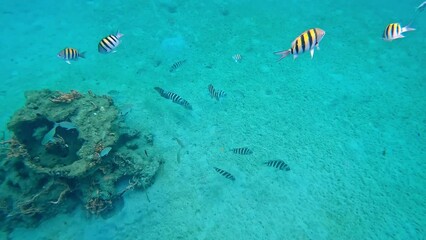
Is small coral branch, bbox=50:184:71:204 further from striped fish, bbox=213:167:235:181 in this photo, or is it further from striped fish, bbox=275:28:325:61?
striped fish, bbox=275:28:325:61

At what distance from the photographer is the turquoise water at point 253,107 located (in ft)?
16.8

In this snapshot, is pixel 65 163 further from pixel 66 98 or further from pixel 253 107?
pixel 253 107

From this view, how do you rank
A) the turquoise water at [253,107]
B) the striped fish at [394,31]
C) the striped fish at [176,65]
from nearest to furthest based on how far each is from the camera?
the turquoise water at [253,107] → the striped fish at [394,31] → the striped fish at [176,65]

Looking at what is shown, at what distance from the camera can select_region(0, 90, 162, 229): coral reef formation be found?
5.04m

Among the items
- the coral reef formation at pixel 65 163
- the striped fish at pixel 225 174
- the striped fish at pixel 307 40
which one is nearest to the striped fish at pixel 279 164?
the striped fish at pixel 225 174

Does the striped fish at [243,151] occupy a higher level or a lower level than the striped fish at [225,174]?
higher

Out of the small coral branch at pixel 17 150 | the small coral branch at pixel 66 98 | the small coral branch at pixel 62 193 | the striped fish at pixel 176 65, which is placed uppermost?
the striped fish at pixel 176 65

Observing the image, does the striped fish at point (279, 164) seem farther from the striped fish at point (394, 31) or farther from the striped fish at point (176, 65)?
the striped fish at point (176, 65)

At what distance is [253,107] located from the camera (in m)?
7.51

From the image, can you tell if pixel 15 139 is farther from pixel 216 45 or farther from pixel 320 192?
pixel 216 45

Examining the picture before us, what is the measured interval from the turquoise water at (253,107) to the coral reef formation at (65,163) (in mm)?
321

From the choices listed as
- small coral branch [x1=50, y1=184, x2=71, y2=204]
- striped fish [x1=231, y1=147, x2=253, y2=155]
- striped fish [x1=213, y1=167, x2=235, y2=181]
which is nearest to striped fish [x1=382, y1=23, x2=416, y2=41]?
striped fish [x1=231, y1=147, x2=253, y2=155]

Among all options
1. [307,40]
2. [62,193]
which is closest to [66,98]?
[62,193]

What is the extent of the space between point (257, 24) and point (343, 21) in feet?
12.8
